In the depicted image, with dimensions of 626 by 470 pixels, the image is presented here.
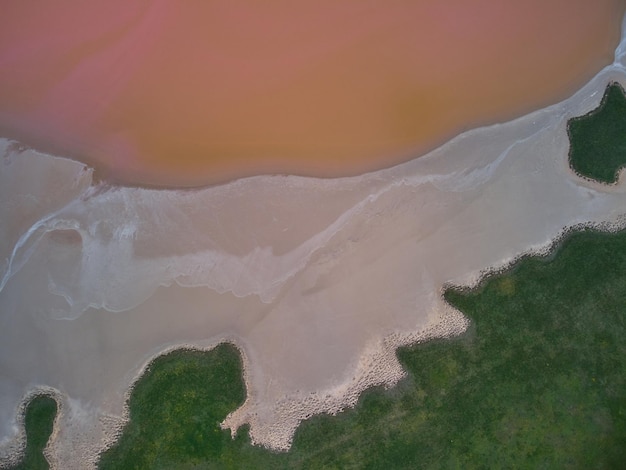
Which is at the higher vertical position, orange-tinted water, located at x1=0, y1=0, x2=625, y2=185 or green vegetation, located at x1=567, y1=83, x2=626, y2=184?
orange-tinted water, located at x1=0, y1=0, x2=625, y2=185

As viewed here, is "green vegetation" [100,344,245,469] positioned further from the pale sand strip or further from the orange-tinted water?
the orange-tinted water

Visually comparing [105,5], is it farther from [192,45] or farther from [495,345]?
[495,345]

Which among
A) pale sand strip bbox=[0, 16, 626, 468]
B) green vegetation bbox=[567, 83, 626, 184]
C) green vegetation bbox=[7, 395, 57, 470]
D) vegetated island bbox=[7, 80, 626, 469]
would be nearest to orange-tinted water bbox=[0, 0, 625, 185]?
pale sand strip bbox=[0, 16, 626, 468]

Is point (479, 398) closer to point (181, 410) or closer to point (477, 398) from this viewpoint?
point (477, 398)

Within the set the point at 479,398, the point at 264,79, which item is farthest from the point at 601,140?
the point at 264,79

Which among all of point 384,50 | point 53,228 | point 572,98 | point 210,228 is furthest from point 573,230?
point 53,228
